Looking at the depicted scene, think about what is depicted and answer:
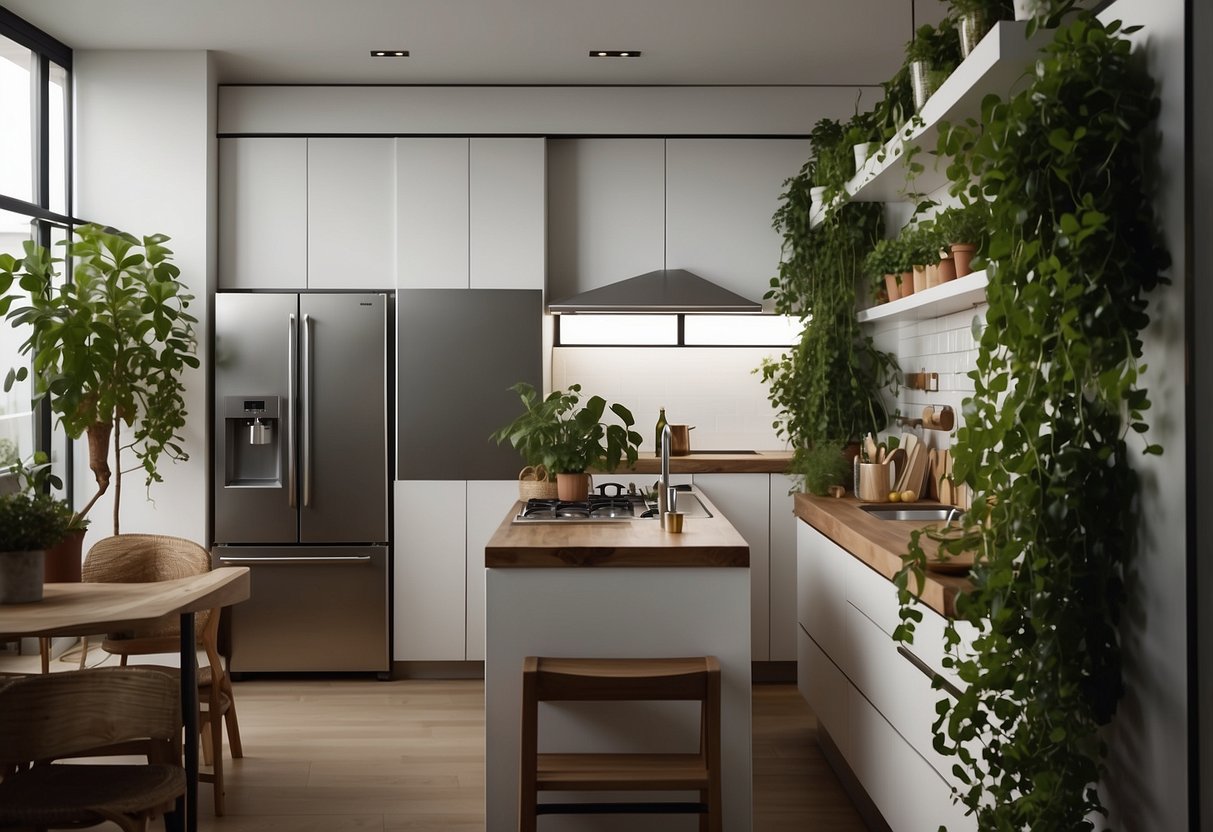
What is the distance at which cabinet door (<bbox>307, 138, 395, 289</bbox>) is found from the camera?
511cm

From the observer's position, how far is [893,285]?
13.0 ft

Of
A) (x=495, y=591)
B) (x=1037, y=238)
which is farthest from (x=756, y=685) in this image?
(x=1037, y=238)

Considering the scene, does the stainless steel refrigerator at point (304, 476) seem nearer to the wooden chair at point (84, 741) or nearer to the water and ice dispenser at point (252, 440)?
the water and ice dispenser at point (252, 440)

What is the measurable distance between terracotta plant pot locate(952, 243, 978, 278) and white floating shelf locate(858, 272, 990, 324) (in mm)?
55

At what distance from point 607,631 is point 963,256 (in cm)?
165

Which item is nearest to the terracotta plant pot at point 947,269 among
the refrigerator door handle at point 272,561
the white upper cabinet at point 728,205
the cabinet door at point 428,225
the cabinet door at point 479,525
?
the white upper cabinet at point 728,205

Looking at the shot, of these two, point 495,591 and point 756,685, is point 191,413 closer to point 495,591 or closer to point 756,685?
point 495,591

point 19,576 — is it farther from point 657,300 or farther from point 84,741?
point 657,300

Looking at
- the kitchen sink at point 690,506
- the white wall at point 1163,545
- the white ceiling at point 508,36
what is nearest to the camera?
the white wall at point 1163,545

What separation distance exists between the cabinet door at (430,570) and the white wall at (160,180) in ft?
3.19

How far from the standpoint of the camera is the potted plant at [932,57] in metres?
3.02

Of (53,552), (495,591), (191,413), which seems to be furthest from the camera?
(191,413)

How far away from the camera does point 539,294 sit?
4.98 metres

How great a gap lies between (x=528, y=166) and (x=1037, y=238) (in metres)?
3.61
